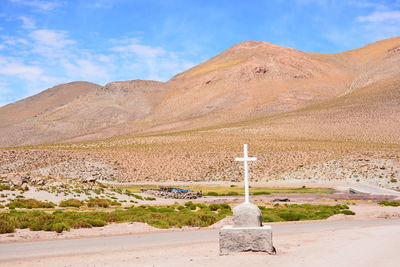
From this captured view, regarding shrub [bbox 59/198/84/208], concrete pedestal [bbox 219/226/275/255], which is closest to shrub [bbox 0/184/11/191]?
shrub [bbox 59/198/84/208]

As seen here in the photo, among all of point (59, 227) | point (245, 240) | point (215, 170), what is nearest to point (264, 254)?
point (245, 240)

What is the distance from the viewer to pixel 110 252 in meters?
16.5

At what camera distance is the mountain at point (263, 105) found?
118812 millimetres

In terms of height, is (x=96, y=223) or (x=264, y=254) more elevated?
(x=264, y=254)

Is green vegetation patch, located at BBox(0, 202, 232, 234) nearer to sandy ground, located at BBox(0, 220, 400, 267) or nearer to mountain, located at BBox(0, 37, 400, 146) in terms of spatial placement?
sandy ground, located at BBox(0, 220, 400, 267)

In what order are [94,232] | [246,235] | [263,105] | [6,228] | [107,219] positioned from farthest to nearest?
[263,105] → [107,219] → [94,232] → [6,228] → [246,235]

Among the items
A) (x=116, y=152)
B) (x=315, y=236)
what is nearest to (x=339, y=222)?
(x=315, y=236)

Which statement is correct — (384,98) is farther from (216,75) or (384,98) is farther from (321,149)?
(216,75)

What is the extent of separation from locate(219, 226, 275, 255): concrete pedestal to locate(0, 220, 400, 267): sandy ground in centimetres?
21

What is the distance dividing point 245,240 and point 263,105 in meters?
145

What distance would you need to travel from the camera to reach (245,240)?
46.6ft

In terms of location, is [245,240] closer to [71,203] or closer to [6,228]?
[6,228]

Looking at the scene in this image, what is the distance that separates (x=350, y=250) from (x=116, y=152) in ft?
258

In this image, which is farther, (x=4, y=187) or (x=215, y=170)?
(x=215, y=170)
